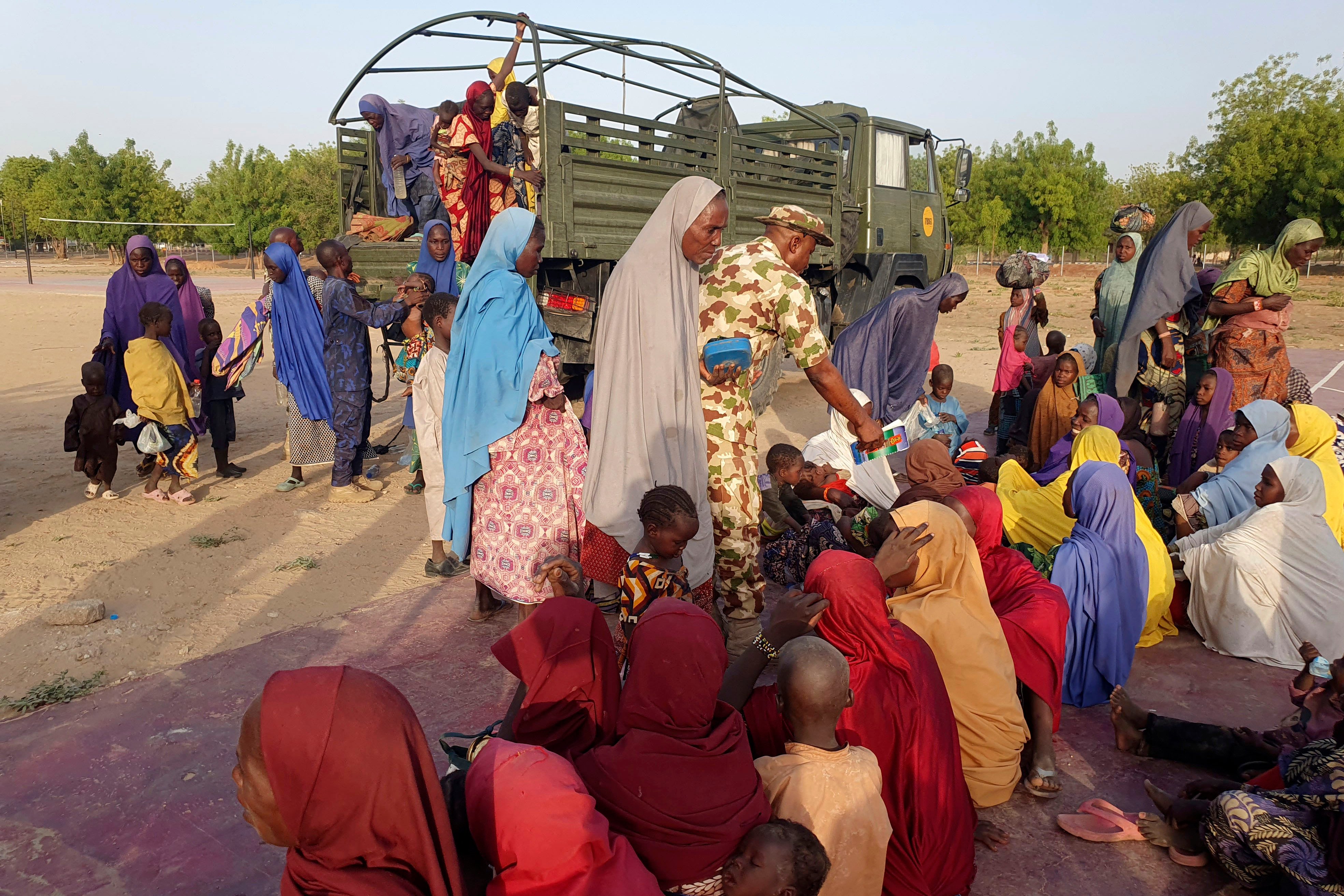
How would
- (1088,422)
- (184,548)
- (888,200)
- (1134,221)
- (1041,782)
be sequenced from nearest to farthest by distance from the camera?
(1041,782) < (184,548) < (1088,422) < (1134,221) < (888,200)

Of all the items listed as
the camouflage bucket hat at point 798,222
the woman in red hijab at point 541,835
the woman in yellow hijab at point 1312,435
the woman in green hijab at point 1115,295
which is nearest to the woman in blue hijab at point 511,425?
the camouflage bucket hat at point 798,222

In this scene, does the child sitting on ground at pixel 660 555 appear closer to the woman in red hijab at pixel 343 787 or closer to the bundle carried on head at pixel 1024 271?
the woman in red hijab at pixel 343 787

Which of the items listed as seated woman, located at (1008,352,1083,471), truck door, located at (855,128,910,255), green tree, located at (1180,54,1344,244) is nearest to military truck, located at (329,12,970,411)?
truck door, located at (855,128,910,255)

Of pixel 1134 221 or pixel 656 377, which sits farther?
pixel 1134 221

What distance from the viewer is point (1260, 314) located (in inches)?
239

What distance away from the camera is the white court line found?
10.8 metres

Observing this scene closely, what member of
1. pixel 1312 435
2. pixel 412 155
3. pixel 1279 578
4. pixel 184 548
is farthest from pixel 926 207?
pixel 184 548

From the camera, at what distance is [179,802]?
279cm

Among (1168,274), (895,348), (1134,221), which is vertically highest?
(1134,221)

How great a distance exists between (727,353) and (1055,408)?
4.33 metres

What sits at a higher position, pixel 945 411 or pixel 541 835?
pixel 945 411

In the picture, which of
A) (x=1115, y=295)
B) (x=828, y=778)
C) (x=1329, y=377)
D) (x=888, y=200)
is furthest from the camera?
(x=1329, y=377)

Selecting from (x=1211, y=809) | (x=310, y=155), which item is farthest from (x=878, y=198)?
(x=310, y=155)

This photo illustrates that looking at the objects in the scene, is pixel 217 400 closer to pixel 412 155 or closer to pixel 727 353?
pixel 412 155
